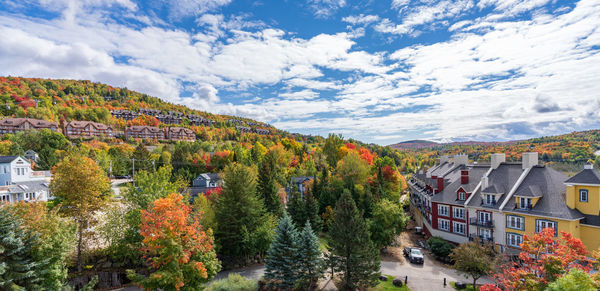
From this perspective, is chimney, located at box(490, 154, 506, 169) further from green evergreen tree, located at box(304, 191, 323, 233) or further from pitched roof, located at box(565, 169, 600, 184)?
green evergreen tree, located at box(304, 191, 323, 233)

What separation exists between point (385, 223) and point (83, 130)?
13394cm

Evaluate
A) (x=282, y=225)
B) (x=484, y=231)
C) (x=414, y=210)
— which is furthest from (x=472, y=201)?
(x=282, y=225)

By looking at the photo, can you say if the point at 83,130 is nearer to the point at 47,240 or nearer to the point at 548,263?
the point at 47,240

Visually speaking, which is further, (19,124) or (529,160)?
(19,124)

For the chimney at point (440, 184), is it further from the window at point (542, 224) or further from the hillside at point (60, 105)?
the hillside at point (60, 105)

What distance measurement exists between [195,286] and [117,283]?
998cm

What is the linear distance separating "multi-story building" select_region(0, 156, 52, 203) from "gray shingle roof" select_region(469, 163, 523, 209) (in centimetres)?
6012

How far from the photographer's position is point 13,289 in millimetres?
13258

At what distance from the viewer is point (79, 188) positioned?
20.6 meters

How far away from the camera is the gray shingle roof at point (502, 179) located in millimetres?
30000

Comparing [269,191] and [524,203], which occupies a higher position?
[269,191]

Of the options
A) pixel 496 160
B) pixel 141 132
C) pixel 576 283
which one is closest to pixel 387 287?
pixel 576 283

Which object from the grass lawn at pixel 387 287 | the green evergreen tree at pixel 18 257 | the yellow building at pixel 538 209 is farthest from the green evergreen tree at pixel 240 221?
the yellow building at pixel 538 209

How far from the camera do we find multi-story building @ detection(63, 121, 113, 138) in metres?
112
